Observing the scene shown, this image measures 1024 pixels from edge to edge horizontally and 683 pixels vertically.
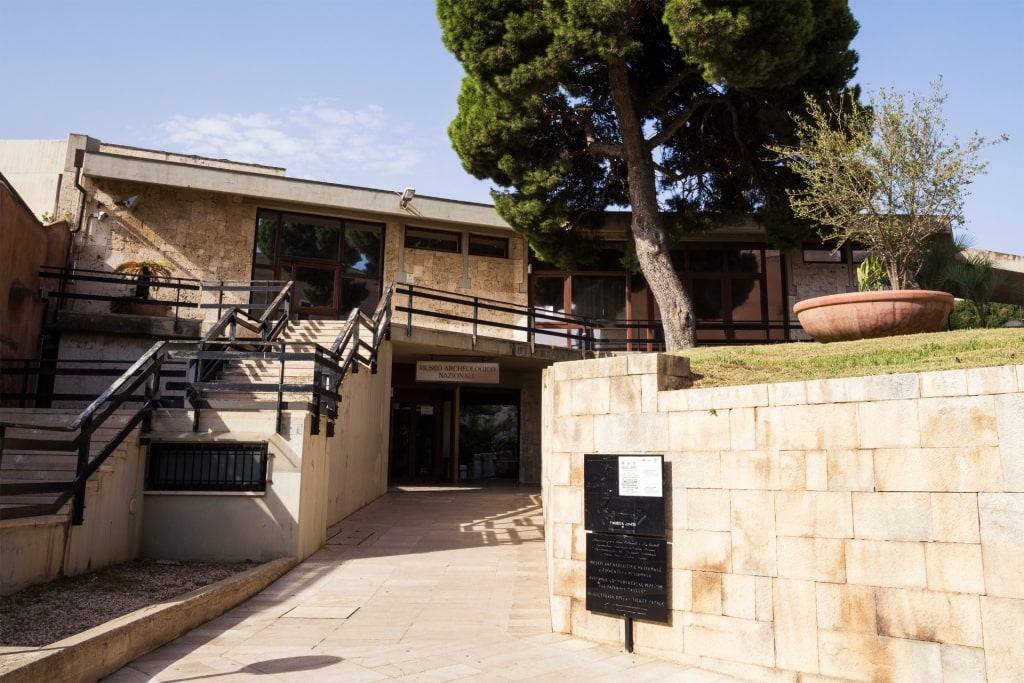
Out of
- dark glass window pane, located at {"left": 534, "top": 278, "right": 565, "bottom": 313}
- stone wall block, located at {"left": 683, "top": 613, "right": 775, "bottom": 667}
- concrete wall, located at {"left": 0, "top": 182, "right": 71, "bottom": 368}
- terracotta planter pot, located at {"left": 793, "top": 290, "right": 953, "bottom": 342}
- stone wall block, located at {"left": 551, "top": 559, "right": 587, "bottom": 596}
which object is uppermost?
dark glass window pane, located at {"left": 534, "top": 278, "right": 565, "bottom": 313}

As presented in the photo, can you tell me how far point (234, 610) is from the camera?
640cm

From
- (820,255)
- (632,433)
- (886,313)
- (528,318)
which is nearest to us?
(632,433)

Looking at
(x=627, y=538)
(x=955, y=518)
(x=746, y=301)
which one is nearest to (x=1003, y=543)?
(x=955, y=518)

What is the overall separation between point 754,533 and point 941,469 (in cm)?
126

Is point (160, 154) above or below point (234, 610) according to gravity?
above

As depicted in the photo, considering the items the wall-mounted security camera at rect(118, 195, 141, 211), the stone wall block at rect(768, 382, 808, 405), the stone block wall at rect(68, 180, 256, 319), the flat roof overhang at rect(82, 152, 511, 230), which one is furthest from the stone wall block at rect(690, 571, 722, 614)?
the wall-mounted security camera at rect(118, 195, 141, 211)

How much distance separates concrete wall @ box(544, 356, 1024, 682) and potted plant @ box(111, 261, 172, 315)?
10.9 meters

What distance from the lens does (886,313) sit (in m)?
7.96

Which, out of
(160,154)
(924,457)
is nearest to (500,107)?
(160,154)

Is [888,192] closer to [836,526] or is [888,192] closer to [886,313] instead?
[886,313]

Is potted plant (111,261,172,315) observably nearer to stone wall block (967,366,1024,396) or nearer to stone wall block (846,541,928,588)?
stone wall block (846,541,928,588)

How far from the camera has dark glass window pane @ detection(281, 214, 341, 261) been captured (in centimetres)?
1691

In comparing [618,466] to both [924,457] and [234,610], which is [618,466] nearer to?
[924,457]

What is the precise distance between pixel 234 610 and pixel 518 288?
1262cm
